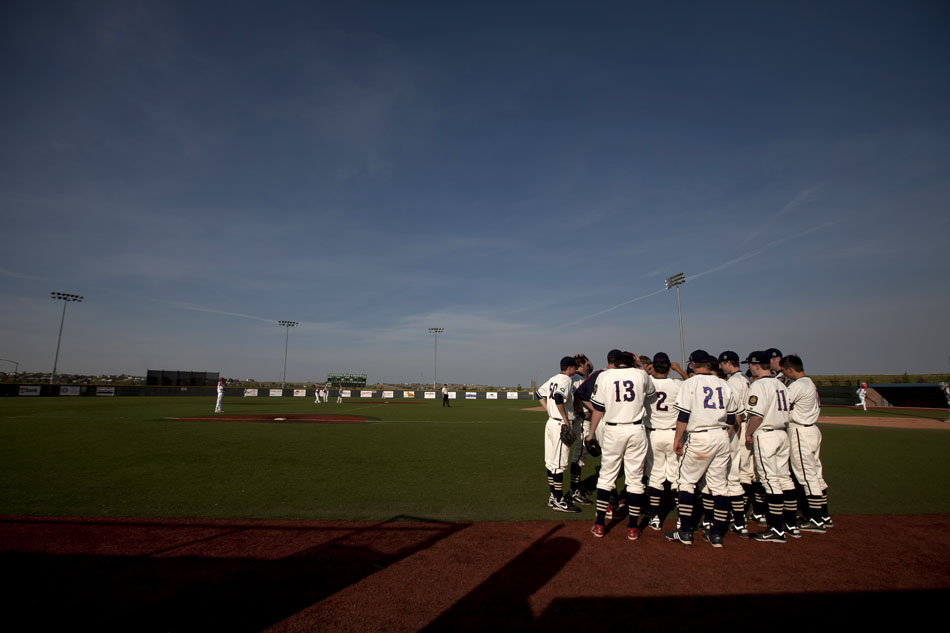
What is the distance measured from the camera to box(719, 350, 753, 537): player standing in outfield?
571 centimetres

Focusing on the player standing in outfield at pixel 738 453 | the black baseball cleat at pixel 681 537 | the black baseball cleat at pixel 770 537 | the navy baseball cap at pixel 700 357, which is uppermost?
the navy baseball cap at pixel 700 357

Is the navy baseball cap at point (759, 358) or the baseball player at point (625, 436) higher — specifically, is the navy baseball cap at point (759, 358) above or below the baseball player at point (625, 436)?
above

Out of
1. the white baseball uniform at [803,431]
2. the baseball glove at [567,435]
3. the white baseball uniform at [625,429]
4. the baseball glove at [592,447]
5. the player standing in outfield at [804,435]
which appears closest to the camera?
the white baseball uniform at [625,429]

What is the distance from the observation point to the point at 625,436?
564cm

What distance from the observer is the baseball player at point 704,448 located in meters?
5.27

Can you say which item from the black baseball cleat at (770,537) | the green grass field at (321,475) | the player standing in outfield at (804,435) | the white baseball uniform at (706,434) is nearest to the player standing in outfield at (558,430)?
the green grass field at (321,475)

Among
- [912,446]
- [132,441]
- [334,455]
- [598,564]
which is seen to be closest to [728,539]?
[598,564]

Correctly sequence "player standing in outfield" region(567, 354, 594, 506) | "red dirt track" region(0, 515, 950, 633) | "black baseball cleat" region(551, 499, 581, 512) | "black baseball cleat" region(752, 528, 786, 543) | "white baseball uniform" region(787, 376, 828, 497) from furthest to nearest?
"player standing in outfield" region(567, 354, 594, 506) → "black baseball cleat" region(551, 499, 581, 512) → "white baseball uniform" region(787, 376, 828, 497) → "black baseball cleat" region(752, 528, 786, 543) → "red dirt track" region(0, 515, 950, 633)

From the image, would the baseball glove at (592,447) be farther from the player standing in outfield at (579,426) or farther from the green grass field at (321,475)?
the green grass field at (321,475)

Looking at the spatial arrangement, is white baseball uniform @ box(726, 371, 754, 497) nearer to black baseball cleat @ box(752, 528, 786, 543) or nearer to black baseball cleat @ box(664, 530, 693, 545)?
black baseball cleat @ box(752, 528, 786, 543)

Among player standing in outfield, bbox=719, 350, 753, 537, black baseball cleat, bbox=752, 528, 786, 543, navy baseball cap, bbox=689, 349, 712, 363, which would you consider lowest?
black baseball cleat, bbox=752, 528, 786, 543

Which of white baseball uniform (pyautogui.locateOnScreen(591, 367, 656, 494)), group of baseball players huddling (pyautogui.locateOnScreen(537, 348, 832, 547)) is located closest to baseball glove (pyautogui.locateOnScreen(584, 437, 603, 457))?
group of baseball players huddling (pyautogui.locateOnScreen(537, 348, 832, 547))

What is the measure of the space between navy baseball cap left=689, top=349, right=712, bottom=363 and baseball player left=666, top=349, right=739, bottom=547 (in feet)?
1.13

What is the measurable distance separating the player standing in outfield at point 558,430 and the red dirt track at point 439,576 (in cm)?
86
